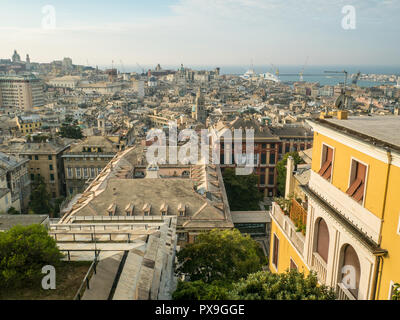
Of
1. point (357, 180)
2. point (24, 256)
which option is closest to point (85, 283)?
point (24, 256)

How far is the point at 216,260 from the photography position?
19734 millimetres

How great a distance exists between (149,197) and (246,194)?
53.7 ft

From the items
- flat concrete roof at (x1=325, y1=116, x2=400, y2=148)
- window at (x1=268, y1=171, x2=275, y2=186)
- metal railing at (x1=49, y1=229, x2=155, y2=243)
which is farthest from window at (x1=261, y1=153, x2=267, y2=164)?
flat concrete roof at (x1=325, y1=116, x2=400, y2=148)

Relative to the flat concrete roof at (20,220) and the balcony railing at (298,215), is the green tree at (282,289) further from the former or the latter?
the flat concrete roof at (20,220)

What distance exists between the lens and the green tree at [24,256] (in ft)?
31.6

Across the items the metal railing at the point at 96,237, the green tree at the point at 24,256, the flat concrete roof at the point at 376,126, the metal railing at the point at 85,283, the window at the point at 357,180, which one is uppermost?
the flat concrete roof at the point at 376,126

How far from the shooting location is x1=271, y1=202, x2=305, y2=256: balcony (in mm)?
13395

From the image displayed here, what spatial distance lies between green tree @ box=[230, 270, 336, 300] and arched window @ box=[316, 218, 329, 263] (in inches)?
48.4

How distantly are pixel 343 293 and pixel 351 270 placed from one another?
81 centimetres

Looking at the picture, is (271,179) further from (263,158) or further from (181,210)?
(181,210)

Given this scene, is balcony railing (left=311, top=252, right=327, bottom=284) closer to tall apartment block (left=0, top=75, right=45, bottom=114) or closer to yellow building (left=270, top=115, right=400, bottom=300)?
yellow building (left=270, top=115, right=400, bottom=300)

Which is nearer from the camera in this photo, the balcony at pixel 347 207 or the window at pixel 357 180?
the balcony at pixel 347 207

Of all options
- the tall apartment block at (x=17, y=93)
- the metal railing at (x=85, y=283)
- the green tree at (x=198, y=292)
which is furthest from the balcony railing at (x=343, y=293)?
the tall apartment block at (x=17, y=93)

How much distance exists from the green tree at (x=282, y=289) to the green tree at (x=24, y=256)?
559 cm
